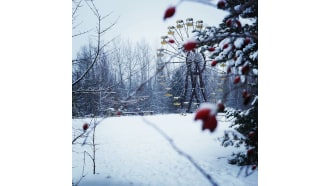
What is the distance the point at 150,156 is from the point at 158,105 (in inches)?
12.6

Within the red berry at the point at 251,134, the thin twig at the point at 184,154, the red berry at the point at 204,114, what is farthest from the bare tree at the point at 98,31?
the red berry at the point at 204,114

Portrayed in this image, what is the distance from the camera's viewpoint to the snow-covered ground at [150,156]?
1.56 metres

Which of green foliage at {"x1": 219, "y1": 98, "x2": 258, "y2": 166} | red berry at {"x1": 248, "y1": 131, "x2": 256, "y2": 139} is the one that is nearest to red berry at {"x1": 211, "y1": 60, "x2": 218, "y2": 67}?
green foliage at {"x1": 219, "y1": 98, "x2": 258, "y2": 166}

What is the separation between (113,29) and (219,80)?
2.31ft

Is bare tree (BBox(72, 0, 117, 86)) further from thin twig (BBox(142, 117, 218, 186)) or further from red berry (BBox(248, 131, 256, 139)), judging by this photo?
red berry (BBox(248, 131, 256, 139))

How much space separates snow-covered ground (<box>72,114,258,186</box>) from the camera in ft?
5.13

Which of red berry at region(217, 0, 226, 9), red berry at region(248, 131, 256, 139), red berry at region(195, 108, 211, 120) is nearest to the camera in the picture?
red berry at region(195, 108, 211, 120)

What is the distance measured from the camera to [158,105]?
1601 mm
